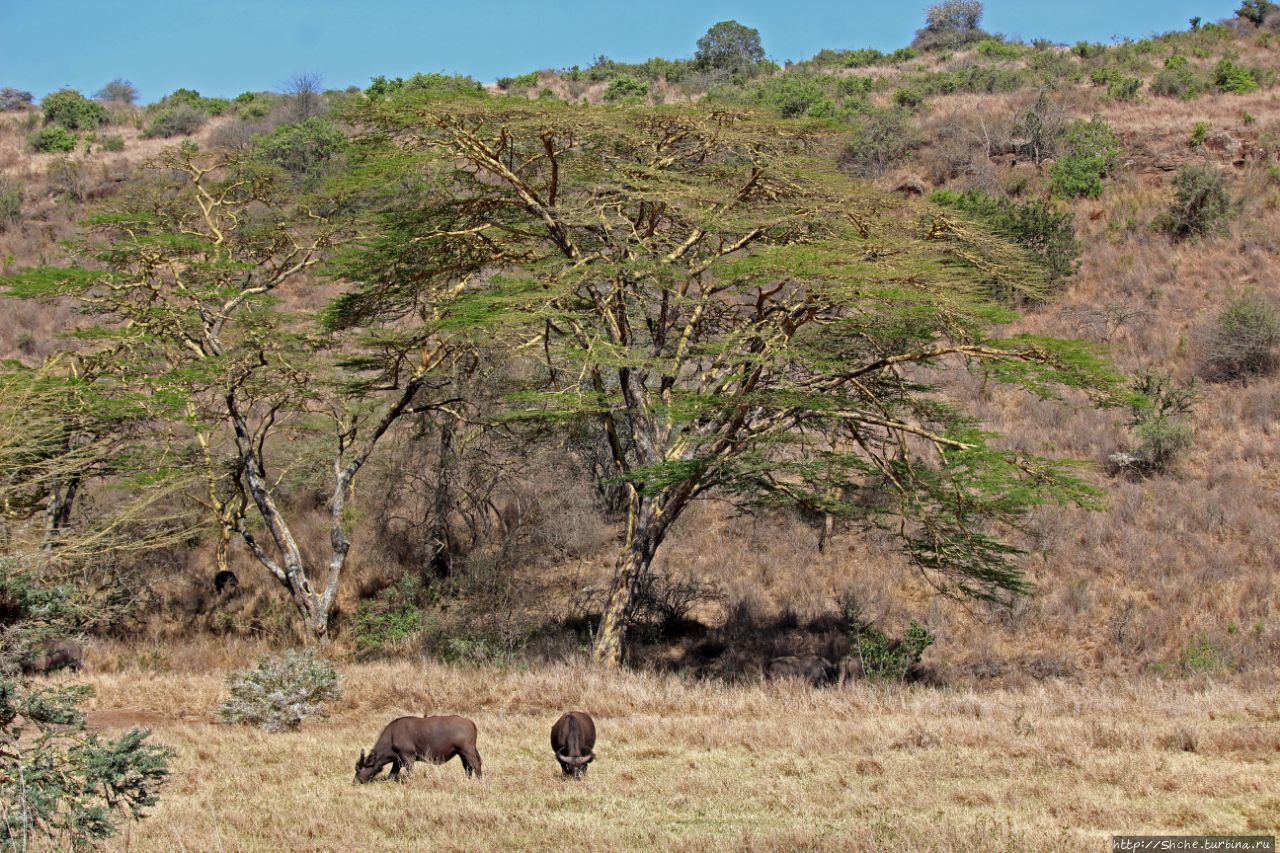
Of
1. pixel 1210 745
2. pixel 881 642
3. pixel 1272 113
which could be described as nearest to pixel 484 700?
pixel 881 642

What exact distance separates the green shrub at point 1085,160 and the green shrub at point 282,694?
27262mm

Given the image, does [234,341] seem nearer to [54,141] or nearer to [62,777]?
[62,777]

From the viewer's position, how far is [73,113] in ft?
174

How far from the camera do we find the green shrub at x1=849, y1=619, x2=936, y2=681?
45.0ft

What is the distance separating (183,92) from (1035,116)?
49.3m

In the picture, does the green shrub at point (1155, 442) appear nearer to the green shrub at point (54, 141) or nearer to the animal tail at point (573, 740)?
the animal tail at point (573, 740)

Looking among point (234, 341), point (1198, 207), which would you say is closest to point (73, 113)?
point (234, 341)

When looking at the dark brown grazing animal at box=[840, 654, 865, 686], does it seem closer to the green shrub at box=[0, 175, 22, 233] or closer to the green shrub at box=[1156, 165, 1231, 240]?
the green shrub at box=[1156, 165, 1231, 240]

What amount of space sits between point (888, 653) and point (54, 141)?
1937 inches

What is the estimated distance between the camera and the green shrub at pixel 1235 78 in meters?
36.5

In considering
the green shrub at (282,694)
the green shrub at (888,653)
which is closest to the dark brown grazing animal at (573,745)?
the green shrub at (282,694)

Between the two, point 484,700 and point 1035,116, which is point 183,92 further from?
point 484,700

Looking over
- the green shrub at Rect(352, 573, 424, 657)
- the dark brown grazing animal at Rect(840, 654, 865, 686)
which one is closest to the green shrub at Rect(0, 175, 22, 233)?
the green shrub at Rect(352, 573, 424, 657)

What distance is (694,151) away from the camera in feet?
44.9
